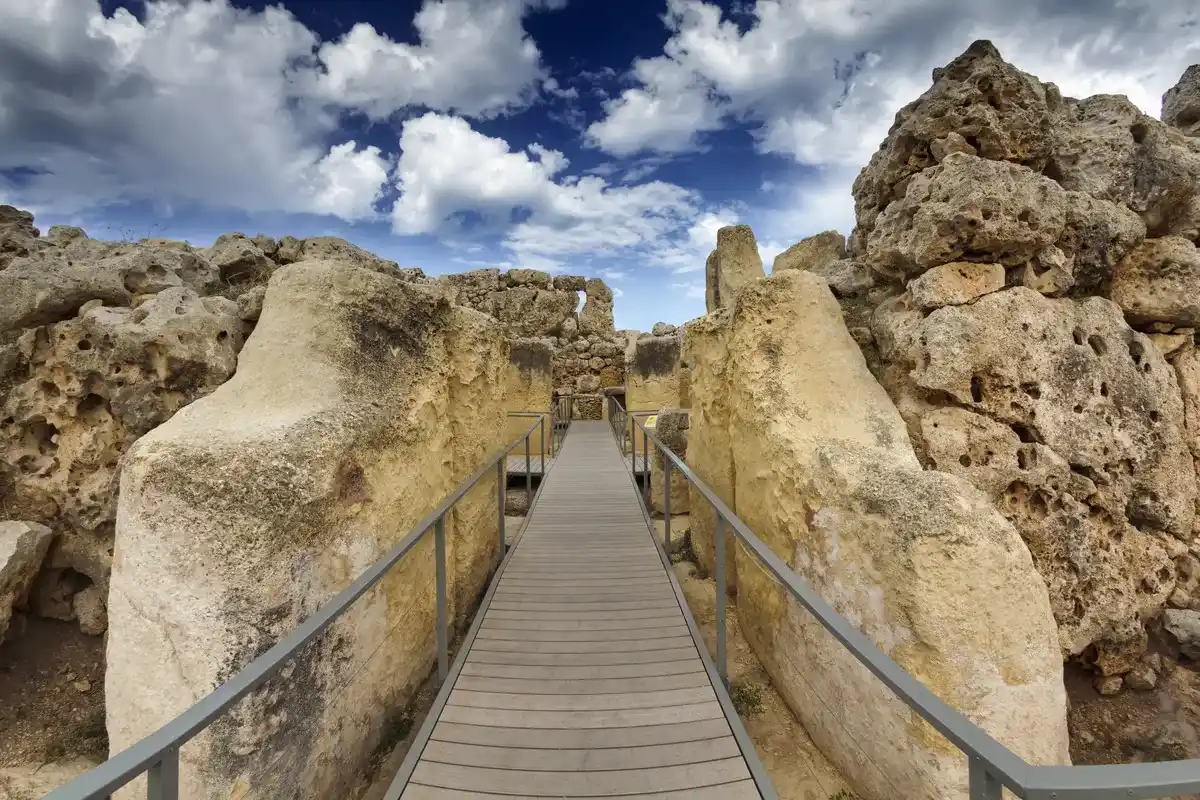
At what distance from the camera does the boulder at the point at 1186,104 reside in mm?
5312

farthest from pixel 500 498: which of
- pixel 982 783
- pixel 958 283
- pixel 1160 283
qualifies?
pixel 1160 283

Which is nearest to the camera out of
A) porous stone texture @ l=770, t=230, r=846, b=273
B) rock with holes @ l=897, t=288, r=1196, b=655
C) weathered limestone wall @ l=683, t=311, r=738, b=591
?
rock with holes @ l=897, t=288, r=1196, b=655

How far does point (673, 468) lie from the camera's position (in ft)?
23.7

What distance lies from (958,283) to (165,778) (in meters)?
4.30

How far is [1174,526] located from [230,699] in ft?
17.2

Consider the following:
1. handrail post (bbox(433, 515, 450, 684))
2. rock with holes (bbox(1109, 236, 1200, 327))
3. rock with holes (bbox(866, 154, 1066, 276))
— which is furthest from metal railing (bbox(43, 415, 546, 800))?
rock with holes (bbox(1109, 236, 1200, 327))

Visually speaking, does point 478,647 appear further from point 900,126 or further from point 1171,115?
point 1171,115

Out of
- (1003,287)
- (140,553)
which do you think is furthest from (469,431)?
(1003,287)

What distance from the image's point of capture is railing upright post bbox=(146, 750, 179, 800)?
1.24 metres

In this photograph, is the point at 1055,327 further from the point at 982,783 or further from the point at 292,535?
the point at 292,535

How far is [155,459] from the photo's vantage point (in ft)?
7.41

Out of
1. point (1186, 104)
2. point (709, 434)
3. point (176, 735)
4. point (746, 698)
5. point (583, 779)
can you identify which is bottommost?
point (746, 698)

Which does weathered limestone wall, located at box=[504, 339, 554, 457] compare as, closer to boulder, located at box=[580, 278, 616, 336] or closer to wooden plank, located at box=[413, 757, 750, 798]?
boulder, located at box=[580, 278, 616, 336]

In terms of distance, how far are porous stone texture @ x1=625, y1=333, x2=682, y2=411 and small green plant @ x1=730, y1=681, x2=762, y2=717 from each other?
7.43 meters
